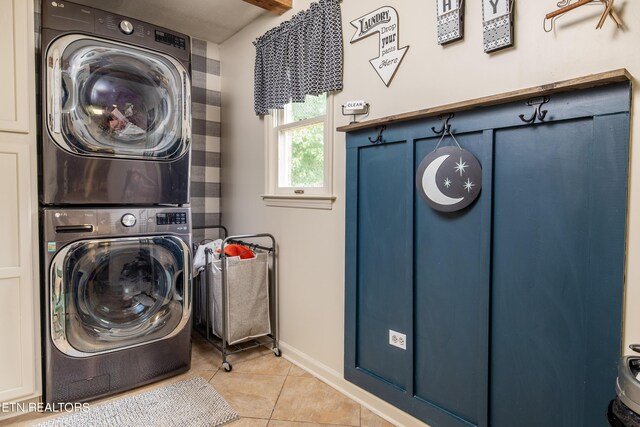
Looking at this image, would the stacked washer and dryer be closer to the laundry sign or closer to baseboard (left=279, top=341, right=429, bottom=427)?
baseboard (left=279, top=341, right=429, bottom=427)

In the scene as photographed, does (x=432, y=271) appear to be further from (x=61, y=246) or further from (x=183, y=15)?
(x=183, y=15)

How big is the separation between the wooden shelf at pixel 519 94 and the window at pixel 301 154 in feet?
1.75

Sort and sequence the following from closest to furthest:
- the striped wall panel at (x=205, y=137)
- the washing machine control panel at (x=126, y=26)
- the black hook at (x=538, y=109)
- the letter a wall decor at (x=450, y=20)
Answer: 1. the black hook at (x=538, y=109)
2. the letter a wall decor at (x=450, y=20)
3. the washing machine control panel at (x=126, y=26)
4. the striped wall panel at (x=205, y=137)

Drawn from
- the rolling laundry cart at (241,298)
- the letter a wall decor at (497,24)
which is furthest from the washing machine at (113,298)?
the letter a wall decor at (497,24)

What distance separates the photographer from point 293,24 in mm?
2314

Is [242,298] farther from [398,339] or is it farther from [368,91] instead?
[368,91]

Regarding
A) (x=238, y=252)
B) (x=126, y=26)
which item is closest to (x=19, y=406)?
(x=238, y=252)

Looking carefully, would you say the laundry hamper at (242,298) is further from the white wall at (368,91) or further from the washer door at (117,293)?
the washer door at (117,293)

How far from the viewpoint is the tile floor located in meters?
1.85

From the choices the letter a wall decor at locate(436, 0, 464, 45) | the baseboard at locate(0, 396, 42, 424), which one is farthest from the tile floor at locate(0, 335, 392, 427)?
the letter a wall decor at locate(436, 0, 464, 45)

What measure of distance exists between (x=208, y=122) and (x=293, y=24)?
1290mm

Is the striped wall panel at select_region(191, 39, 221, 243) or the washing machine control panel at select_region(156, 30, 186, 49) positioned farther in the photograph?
the striped wall panel at select_region(191, 39, 221, 243)

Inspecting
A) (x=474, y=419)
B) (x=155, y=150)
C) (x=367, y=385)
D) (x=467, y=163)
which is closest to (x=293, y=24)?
(x=155, y=150)

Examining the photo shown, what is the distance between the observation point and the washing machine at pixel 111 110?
1.85 metres
